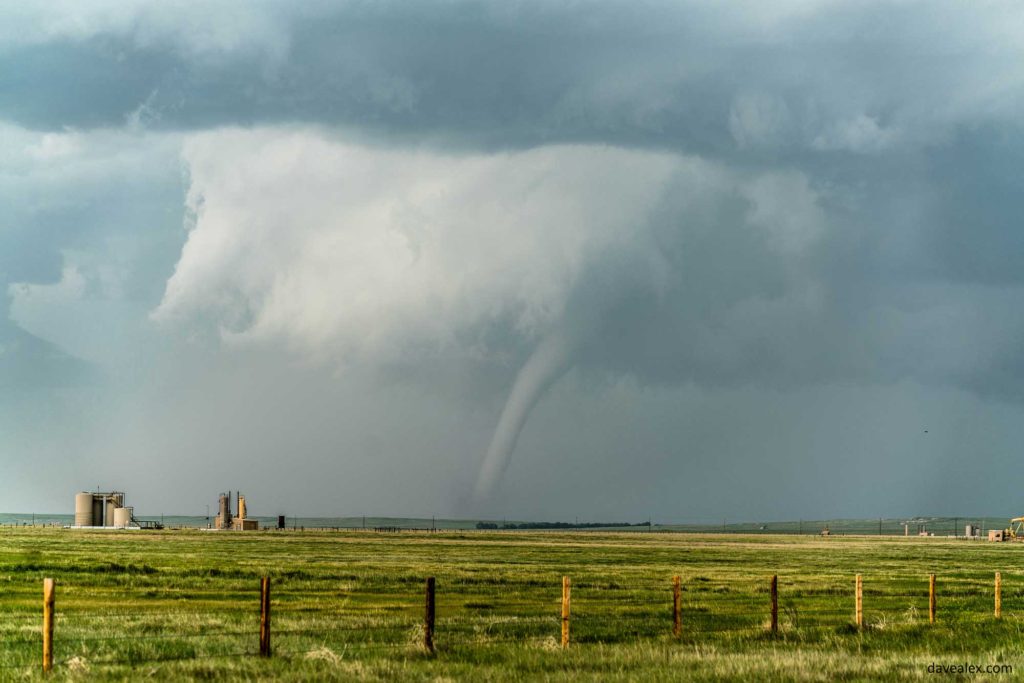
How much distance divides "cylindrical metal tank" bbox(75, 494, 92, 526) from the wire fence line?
137635 millimetres

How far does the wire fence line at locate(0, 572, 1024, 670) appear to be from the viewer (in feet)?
95.2

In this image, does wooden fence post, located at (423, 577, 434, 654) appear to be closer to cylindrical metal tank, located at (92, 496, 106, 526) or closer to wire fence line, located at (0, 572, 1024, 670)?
wire fence line, located at (0, 572, 1024, 670)

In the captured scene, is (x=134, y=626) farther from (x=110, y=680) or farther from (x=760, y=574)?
(x=760, y=574)

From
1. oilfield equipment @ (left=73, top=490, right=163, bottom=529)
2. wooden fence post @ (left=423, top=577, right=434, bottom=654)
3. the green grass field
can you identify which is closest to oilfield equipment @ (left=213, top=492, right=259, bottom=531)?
oilfield equipment @ (left=73, top=490, right=163, bottom=529)

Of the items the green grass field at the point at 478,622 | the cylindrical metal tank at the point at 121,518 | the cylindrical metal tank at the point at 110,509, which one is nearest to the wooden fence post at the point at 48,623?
the green grass field at the point at 478,622

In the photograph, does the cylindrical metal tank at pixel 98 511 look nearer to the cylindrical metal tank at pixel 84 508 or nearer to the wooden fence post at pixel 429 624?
the cylindrical metal tank at pixel 84 508

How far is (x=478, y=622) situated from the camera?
38281 mm

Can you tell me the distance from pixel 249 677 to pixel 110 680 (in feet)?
9.23

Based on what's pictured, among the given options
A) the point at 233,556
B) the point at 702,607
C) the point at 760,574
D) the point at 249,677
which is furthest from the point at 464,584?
the point at 249,677

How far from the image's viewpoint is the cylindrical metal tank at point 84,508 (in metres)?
181

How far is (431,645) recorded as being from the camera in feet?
93.8

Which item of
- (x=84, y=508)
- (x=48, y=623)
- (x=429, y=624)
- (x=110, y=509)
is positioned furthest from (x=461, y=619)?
(x=84, y=508)

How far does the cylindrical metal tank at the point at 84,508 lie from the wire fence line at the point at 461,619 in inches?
5419

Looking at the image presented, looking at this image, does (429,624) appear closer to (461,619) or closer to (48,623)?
(48,623)
